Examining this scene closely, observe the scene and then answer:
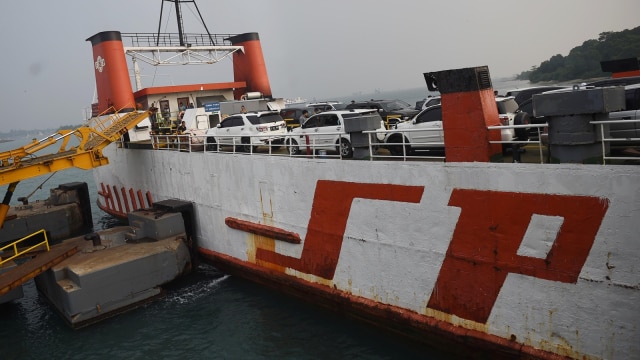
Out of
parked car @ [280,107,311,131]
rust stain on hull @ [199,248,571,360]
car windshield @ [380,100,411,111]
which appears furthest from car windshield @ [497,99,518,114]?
parked car @ [280,107,311,131]

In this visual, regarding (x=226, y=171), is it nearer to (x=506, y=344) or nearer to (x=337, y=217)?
(x=337, y=217)

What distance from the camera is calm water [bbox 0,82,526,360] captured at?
10.5 m

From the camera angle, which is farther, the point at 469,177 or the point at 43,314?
the point at 43,314

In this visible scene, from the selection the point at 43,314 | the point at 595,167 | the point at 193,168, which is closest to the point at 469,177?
the point at 595,167

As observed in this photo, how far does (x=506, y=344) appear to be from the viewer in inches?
335

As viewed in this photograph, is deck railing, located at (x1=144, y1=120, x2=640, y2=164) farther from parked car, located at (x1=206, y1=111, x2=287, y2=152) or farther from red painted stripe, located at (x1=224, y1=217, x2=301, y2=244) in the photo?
red painted stripe, located at (x1=224, y1=217, x2=301, y2=244)

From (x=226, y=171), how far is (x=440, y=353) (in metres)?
8.61

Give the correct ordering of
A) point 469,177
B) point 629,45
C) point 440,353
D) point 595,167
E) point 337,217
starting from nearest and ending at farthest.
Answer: point 595,167 < point 469,177 < point 440,353 < point 337,217 < point 629,45

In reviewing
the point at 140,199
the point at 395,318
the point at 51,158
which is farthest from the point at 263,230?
the point at 140,199

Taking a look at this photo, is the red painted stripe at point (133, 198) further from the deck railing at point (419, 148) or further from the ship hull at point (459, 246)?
the ship hull at point (459, 246)

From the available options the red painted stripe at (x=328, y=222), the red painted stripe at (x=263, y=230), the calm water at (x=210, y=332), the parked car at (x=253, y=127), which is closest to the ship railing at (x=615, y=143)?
the red painted stripe at (x=328, y=222)

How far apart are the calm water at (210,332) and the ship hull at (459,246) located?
501 mm

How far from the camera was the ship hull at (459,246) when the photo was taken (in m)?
7.25

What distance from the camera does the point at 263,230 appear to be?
13.7 metres
